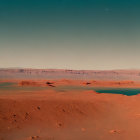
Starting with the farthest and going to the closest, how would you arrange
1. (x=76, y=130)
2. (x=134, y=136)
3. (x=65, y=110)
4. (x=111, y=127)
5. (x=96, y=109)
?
(x=96, y=109) < (x=65, y=110) < (x=111, y=127) < (x=76, y=130) < (x=134, y=136)

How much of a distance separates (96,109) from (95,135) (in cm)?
733

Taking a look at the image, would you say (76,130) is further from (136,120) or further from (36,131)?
A: (136,120)

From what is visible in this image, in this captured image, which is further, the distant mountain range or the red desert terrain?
the distant mountain range

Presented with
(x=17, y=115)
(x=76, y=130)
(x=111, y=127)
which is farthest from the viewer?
(x=17, y=115)

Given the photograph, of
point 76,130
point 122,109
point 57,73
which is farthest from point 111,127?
point 57,73

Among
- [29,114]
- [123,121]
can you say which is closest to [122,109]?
[123,121]

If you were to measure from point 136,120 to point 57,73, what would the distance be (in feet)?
576

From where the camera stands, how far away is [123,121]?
14.6 m

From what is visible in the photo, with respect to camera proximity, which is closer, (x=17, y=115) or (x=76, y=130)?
(x=76, y=130)

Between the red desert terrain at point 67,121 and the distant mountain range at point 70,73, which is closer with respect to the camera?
the red desert terrain at point 67,121

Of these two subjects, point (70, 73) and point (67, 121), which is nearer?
point (67, 121)

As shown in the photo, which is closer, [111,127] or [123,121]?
[111,127]

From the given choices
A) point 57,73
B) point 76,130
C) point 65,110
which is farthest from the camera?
point 57,73

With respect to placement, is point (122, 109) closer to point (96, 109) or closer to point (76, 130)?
point (96, 109)
